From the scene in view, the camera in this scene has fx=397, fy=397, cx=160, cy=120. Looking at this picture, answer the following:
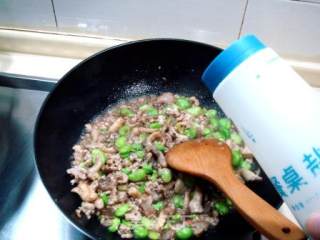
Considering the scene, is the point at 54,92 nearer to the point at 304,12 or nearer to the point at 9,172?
the point at 9,172

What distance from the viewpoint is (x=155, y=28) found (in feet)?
2.95

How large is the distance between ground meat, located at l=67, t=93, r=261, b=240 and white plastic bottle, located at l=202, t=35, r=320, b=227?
0.21 meters

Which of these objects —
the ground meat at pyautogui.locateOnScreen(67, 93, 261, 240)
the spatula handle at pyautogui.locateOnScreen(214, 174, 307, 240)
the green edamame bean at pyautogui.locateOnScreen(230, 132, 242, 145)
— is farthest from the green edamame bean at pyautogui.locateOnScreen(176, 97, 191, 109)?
the spatula handle at pyautogui.locateOnScreen(214, 174, 307, 240)

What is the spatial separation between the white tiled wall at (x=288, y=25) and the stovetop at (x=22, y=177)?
44 cm

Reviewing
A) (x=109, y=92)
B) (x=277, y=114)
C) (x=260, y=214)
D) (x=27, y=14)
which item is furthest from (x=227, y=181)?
(x=27, y=14)

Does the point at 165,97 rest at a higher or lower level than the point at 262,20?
lower

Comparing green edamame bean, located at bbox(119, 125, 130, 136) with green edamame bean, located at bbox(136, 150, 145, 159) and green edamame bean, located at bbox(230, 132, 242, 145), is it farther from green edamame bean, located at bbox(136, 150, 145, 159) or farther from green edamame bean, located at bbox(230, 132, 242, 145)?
green edamame bean, located at bbox(230, 132, 242, 145)

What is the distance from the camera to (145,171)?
0.74 m

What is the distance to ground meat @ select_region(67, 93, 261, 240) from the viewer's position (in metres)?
0.69

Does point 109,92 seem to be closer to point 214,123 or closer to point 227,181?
point 214,123

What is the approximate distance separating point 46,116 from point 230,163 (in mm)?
353

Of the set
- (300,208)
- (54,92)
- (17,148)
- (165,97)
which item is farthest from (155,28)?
(300,208)

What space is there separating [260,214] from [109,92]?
0.45 meters

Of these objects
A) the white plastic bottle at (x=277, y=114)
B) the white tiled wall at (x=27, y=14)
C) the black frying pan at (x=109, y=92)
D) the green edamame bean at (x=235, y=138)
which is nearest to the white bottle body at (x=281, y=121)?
the white plastic bottle at (x=277, y=114)
